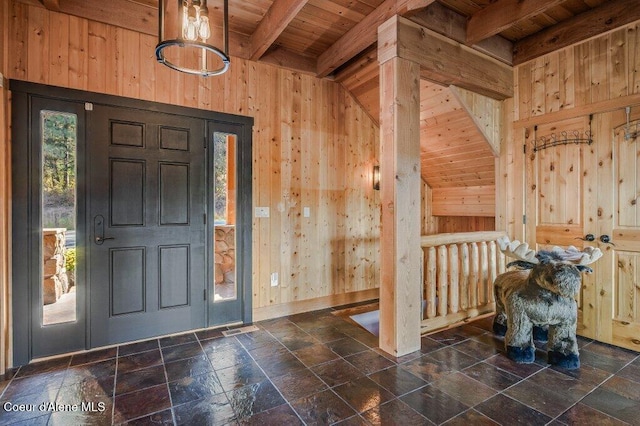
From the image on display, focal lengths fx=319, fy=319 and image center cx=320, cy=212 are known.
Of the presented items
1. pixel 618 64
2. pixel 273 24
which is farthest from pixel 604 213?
pixel 273 24

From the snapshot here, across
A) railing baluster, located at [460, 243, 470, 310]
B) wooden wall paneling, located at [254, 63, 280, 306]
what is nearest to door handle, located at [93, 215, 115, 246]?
wooden wall paneling, located at [254, 63, 280, 306]

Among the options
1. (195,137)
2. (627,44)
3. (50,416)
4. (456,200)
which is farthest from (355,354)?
(627,44)

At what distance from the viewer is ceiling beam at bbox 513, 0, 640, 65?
8.95 ft

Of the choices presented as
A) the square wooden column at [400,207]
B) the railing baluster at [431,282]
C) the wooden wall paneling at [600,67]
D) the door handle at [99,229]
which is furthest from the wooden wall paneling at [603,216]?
the door handle at [99,229]

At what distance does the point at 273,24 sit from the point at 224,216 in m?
1.93

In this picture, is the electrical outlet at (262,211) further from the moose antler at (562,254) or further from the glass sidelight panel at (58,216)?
the moose antler at (562,254)

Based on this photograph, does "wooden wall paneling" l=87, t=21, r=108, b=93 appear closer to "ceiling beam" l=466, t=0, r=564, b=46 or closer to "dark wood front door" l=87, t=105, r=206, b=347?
"dark wood front door" l=87, t=105, r=206, b=347

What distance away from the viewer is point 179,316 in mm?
3189

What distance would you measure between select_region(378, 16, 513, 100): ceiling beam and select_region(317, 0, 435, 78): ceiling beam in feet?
0.37

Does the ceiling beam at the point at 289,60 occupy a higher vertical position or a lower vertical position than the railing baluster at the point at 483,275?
higher

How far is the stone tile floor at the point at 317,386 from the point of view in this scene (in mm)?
1919

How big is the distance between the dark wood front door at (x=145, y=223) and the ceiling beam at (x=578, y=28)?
3.54 metres

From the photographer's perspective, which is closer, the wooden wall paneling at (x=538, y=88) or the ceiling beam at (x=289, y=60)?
the wooden wall paneling at (x=538, y=88)

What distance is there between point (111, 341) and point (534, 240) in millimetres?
4330
